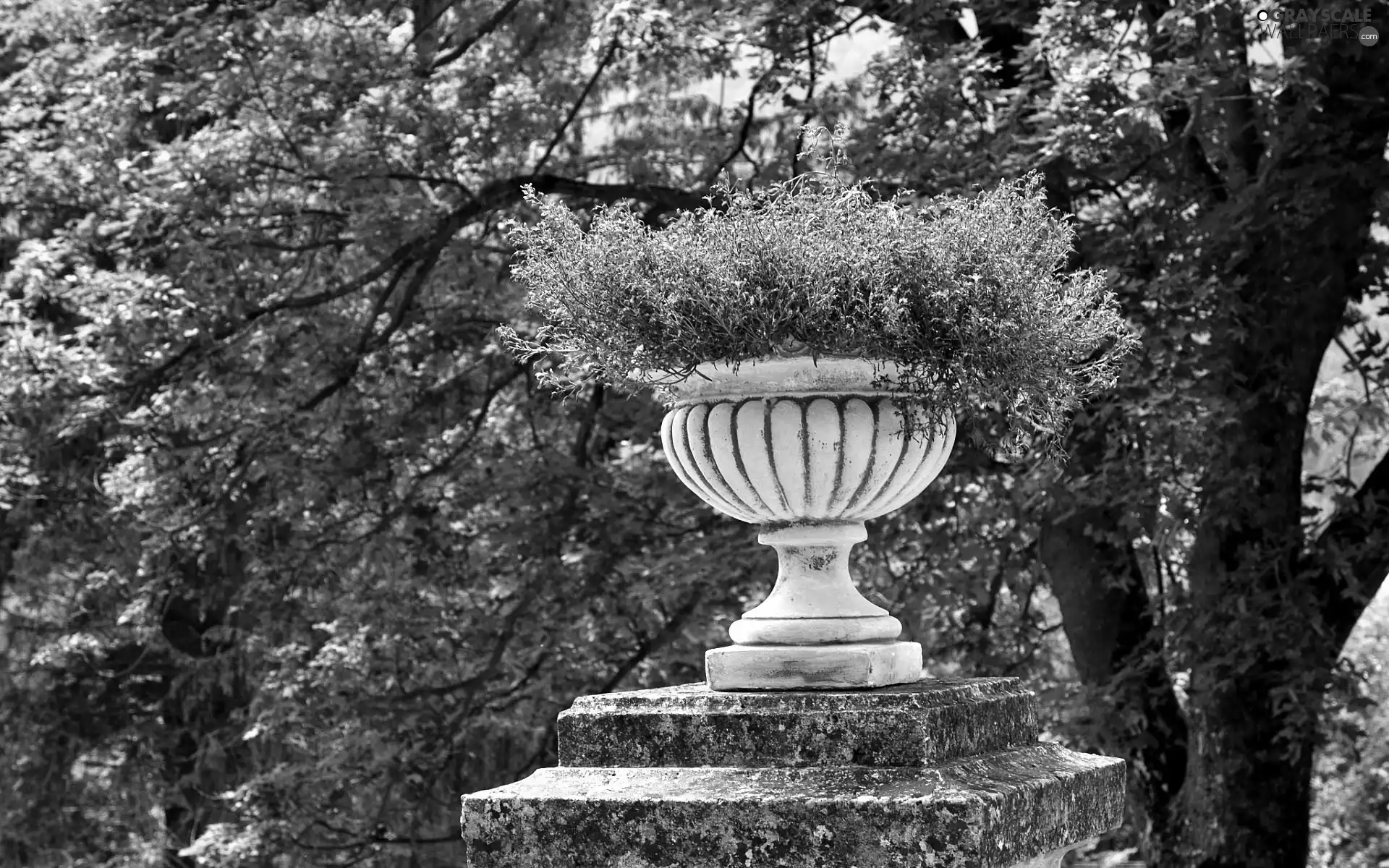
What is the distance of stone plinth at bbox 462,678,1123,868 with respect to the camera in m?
2.56

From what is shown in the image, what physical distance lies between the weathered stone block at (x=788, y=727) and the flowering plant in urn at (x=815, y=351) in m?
0.10

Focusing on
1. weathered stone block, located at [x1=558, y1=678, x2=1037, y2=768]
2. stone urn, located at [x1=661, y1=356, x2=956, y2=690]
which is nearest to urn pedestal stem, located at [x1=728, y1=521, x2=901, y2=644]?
stone urn, located at [x1=661, y1=356, x2=956, y2=690]

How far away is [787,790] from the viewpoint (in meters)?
2.65

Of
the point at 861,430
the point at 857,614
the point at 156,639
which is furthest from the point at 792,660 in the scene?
the point at 156,639

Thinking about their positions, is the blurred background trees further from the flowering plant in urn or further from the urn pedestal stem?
the urn pedestal stem

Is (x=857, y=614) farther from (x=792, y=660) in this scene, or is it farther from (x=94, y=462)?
(x=94, y=462)

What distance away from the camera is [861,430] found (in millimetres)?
2826

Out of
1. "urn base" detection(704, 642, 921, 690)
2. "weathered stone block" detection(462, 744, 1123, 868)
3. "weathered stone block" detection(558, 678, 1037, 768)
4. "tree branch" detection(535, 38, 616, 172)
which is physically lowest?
"weathered stone block" detection(462, 744, 1123, 868)

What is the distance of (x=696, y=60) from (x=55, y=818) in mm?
9330

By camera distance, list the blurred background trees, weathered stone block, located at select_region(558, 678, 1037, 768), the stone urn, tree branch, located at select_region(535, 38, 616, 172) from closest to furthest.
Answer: weathered stone block, located at select_region(558, 678, 1037, 768) < the stone urn < the blurred background trees < tree branch, located at select_region(535, 38, 616, 172)

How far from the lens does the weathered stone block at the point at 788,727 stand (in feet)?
8.86

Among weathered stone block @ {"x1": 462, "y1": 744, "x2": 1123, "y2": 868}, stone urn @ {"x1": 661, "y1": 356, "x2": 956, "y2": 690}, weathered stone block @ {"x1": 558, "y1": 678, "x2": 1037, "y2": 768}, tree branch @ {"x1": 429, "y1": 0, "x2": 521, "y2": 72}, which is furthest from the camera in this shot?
tree branch @ {"x1": 429, "y1": 0, "x2": 521, "y2": 72}

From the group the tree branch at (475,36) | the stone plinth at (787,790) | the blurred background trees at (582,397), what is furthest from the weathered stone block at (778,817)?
the tree branch at (475,36)

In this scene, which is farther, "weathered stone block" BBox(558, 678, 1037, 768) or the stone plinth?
"weathered stone block" BBox(558, 678, 1037, 768)
